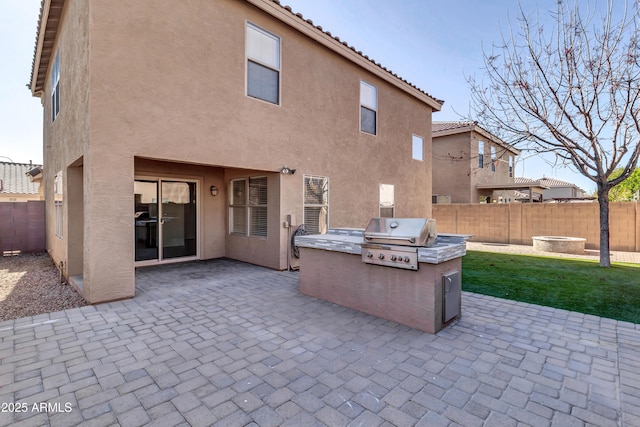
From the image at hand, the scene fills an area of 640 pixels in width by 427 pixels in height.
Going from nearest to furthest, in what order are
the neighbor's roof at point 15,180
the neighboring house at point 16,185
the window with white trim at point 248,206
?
the window with white trim at point 248,206
the neighboring house at point 16,185
the neighbor's roof at point 15,180

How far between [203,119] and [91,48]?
6.33 ft

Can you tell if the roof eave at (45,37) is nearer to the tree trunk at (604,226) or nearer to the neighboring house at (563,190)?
the tree trunk at (604,226)

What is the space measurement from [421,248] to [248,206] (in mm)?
5709

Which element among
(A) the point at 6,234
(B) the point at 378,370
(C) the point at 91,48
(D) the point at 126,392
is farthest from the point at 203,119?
(A) the point at 6,234

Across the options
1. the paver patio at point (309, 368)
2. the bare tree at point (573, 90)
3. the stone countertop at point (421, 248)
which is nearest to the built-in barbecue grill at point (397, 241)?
the stone countertop at point (421, 248)

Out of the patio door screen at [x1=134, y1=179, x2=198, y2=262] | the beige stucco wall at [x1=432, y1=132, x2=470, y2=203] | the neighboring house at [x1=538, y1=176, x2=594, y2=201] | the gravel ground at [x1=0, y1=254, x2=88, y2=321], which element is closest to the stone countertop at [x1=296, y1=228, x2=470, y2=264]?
the gravel ground at [x1=0, y1=254, x2=88, y2=321]

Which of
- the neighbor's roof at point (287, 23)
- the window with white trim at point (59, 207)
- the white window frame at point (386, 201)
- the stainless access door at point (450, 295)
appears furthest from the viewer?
the white window frame at point (386, 201)

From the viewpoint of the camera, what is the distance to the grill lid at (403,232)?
4191mm

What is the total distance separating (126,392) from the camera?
2.75 m

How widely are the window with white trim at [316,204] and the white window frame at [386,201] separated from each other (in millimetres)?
2637

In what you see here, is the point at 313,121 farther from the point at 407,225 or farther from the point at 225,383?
the point at 225,383

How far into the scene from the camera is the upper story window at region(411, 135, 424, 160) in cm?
1225

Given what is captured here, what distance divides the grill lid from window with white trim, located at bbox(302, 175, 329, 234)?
3.78 metres

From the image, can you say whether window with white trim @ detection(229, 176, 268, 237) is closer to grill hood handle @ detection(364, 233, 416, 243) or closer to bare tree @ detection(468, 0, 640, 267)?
grill hood handle @ detection(364, 233, 416, 243)
